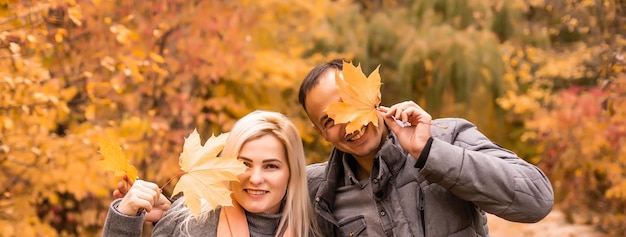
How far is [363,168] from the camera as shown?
264cm

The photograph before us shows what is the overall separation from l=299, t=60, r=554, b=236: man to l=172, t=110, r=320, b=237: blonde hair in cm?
6

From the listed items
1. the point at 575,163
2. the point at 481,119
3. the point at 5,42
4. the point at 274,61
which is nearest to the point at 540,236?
the point at 575,163

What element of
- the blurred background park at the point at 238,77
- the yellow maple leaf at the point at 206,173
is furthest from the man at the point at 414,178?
the blurred background park at the point at 238,77

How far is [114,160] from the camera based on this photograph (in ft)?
7.49

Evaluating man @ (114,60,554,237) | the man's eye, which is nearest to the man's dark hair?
man @ (114,60,554,237)

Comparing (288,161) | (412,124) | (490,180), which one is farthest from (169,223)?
(490,180)

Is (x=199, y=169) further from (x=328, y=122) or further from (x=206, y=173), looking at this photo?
(x=328, y=122)

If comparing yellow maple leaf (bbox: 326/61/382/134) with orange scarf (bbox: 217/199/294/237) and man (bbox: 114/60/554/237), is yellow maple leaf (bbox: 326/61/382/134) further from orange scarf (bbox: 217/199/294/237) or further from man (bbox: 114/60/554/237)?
orange scarf (bbox: 217/199/294/237)

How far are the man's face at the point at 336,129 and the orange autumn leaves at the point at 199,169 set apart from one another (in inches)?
13.3

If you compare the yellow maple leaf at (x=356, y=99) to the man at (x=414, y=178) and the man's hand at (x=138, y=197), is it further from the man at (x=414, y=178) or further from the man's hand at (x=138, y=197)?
the man's hand at (x=138, y=197)

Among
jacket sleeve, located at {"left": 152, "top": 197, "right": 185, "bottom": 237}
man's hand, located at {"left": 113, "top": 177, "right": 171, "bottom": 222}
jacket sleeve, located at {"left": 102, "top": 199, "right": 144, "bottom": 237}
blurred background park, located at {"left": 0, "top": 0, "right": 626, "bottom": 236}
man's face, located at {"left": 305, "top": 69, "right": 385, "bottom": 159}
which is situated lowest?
blurred background park, located at {"left": 0, "top": 0, "right": 626, "bottom": 236}

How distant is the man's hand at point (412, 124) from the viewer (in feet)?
7.39

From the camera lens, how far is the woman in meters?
2.53

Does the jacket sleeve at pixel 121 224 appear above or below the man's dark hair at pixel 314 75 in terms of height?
below
